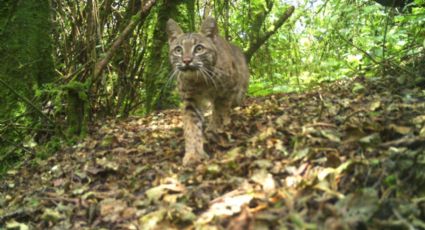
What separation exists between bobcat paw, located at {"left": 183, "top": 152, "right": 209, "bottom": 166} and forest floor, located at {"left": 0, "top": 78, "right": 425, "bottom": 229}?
8 centimetres

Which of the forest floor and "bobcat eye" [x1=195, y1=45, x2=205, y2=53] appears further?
"bobcat eye" [x1=195, y1=45, x2=205, y2=53]

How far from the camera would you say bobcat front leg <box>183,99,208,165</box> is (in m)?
4.90

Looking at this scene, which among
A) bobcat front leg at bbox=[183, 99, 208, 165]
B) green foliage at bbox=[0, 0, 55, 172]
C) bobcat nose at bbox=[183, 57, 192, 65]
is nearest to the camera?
bobcat front leg at bbox=[183, 99, 208, 165]

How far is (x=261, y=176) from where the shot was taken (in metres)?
3.81

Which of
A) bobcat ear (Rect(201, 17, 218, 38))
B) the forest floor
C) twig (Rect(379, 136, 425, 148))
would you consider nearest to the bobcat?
bobcat ear (Rect(201, 17, 218, 38))

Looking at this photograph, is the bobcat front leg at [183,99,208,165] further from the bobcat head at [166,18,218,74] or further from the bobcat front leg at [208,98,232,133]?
the bobcat head at [166,18,218,74]

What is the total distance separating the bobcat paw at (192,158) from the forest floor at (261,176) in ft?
0.27

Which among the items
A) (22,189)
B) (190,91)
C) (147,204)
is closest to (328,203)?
(147,204)

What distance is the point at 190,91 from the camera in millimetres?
5816

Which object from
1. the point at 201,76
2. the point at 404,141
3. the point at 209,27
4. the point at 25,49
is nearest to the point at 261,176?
the point at 404,141

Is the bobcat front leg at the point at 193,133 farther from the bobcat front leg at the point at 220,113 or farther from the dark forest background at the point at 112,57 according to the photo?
the dark forest background at the point at 112,57

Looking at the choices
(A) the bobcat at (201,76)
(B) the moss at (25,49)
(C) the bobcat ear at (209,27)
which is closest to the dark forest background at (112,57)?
(B) the moss at (25,49)

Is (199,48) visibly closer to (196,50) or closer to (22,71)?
(196,50)

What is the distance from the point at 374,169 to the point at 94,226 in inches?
81.4
